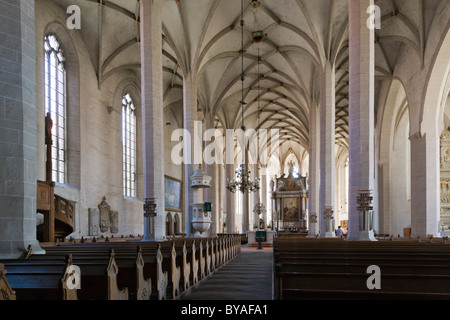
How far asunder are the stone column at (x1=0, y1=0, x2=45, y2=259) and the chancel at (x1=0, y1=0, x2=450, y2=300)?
0.07 ft

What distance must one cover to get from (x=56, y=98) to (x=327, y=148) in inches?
521

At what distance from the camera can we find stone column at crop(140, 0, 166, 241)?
1316 centimetres

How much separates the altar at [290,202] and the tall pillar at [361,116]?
104 feet

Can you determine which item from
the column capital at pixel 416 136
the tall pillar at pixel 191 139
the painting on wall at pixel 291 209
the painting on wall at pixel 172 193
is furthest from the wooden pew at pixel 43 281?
the painting on wall at pixel 291 209

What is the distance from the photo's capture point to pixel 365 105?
487 inches

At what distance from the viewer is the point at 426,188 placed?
18.0 meters

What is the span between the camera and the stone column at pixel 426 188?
17.9m

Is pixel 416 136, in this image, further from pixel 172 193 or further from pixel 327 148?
pixel 172 193

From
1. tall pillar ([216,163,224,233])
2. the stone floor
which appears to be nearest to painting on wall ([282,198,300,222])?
tall pillar ([216,163,224,233])

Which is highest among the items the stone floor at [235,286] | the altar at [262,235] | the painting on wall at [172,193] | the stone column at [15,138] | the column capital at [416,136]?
the column capital at [416,136]

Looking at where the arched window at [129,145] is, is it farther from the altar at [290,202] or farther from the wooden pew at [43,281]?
the altar at [290,202]
